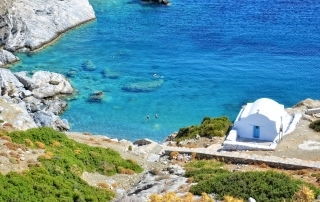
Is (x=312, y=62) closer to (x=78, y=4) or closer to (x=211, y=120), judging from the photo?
(x=211, y=120)

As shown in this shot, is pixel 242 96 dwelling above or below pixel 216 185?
below

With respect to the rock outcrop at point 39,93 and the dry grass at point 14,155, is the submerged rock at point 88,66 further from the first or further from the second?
the dry grass at point 14,155

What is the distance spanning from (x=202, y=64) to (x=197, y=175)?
46.2m

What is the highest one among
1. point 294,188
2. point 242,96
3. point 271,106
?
point 294,188

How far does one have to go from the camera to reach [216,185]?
27.0 m

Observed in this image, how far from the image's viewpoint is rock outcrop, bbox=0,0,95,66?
82.6 meters

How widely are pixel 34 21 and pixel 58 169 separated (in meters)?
60.6

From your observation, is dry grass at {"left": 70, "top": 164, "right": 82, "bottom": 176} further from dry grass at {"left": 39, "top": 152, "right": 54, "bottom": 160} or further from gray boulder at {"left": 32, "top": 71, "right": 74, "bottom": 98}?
gray boulder at {"left": 32, "top": 71, "right": 74, "bottom": 98}

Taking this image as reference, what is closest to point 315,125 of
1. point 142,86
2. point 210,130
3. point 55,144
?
point 210,130

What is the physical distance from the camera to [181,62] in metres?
77.1

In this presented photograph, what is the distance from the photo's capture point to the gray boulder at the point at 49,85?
64188 millimetres

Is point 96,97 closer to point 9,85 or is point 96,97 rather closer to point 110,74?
point 110,74

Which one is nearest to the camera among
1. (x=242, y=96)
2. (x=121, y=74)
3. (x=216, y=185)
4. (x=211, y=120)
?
(x=216, y=185)

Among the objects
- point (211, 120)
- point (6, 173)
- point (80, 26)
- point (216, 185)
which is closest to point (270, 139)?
point (211, 120)
